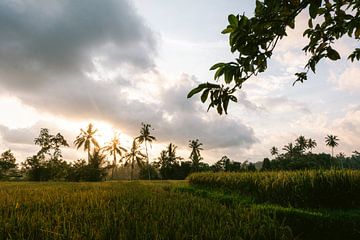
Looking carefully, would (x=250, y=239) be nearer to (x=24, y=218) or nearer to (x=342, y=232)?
(x=24, y=218)

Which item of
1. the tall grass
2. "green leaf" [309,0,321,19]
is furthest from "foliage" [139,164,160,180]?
"green leaf" [309,0,321,19]

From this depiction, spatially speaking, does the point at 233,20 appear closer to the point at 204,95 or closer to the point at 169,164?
the point at 204,95

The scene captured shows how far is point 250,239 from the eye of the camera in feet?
13.3

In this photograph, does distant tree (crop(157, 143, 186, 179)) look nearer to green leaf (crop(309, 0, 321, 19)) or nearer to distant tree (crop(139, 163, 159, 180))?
distant tree (crop(139, 163, 159, 180))

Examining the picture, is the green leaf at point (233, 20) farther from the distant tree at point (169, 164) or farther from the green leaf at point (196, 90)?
the distant tree at point (169, 164)

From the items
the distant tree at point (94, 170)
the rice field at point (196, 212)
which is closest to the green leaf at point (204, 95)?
the rice field at point (196, 212)

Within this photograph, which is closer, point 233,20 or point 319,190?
point 233,20

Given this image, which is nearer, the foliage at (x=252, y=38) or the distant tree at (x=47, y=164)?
the foliage at (x=252, y=38)

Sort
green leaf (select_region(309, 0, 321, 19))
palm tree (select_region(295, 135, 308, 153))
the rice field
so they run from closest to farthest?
green leaf (select_region(309, 0, 321, 19)) < the rice field < palm tree (select_region(295, 135, 308, 153))

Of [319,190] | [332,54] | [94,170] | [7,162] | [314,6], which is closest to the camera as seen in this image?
[314,6]

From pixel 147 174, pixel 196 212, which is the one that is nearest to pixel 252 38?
pixel 196 212

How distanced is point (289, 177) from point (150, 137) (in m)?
52.9

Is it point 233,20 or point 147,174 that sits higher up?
point 233,20

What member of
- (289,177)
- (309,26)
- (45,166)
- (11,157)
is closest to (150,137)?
(45,166)
